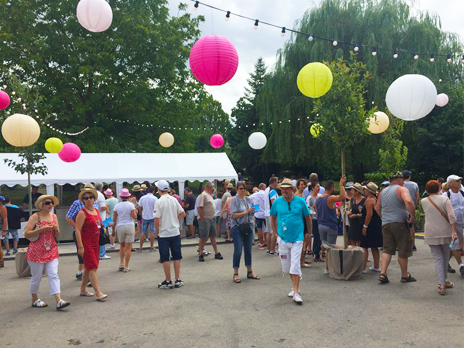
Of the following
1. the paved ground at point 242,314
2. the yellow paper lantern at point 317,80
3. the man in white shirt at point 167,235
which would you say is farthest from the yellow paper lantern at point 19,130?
the yellow paper lantern at point 317,80

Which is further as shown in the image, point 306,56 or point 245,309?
point 306,56

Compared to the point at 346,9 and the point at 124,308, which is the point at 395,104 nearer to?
the point at 124,308

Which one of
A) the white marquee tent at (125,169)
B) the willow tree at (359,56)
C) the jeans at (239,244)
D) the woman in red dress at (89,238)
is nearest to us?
the woman in red dress at (89,238)

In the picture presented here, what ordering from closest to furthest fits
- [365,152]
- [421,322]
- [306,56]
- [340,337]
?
[340,337]
[421,322]
[365,152]
[306,56]

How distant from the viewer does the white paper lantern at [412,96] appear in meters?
7.78

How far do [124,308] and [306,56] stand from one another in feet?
59.7

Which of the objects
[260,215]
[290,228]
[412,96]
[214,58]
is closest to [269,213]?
[260,215]

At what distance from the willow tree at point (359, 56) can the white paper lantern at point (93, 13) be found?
1417cm

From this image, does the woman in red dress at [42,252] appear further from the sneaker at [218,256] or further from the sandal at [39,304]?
the sneaker at [218,256]

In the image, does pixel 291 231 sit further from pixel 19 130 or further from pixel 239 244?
pixel 19 130

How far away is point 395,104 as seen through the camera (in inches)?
316

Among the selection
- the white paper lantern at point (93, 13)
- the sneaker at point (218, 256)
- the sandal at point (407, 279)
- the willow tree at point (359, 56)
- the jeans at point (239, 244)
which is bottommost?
the sandal at point (407, 279)

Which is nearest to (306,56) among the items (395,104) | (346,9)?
(346,9)

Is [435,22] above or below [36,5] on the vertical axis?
below
